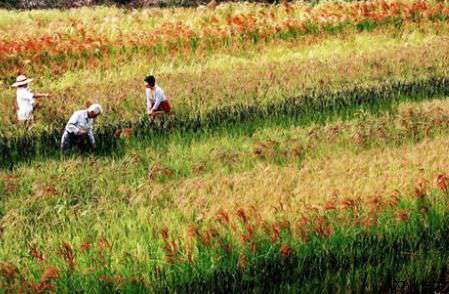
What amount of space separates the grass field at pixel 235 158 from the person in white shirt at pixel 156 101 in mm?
208

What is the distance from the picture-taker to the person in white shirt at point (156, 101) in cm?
991

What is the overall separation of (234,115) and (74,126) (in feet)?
9.29

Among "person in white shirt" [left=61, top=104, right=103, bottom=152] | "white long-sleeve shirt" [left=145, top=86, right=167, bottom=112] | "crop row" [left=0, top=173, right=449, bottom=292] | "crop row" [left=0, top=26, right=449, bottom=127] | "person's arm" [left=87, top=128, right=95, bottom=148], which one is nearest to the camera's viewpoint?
"crop row" [left=0, top=173, right=449, bottom=292]

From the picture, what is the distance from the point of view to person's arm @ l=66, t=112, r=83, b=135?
8.64m

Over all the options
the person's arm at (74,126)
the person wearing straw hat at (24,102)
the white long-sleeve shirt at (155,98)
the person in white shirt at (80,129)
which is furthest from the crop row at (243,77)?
the person's arm at (74,126)

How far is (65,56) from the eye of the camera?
13758mm

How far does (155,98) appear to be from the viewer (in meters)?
10.0

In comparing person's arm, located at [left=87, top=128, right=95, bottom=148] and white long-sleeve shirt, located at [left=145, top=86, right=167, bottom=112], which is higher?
white long-sleeve shirt, located at [left=145, top=86, right=167, bottom=112]

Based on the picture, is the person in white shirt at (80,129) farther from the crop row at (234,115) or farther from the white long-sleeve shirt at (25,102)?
the white long-sleeve shirt at (25,102)

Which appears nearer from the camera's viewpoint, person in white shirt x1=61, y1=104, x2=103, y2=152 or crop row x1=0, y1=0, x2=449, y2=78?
person in white shirt x1=61, y1=104, x2=103, y2=152

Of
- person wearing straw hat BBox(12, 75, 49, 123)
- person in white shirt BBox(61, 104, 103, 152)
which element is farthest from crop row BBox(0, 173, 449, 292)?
person wearing straw hat BBox(12, 75, 49, 123)

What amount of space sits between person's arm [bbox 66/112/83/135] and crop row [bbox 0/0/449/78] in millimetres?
5059

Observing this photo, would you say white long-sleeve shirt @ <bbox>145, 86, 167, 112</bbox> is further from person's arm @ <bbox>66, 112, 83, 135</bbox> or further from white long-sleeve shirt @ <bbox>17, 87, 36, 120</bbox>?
white long-sleeve shirt @ <bbox>17, 87, 36, 120</bbox>

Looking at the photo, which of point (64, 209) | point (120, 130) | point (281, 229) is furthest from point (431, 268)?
point (120, 130)
